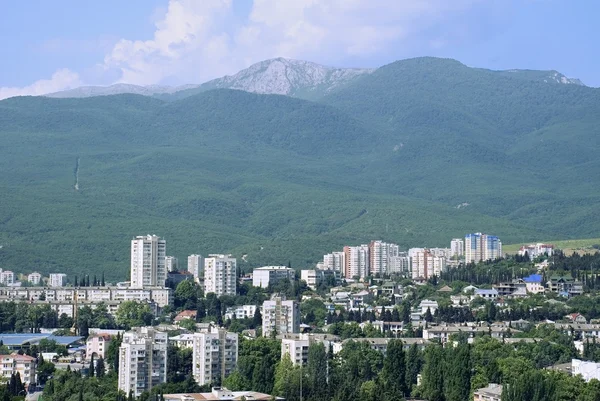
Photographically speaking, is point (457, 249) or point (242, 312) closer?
point (242, 312)

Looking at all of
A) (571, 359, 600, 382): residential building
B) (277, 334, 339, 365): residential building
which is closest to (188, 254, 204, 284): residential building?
(277, 334, 339, 365): residential building

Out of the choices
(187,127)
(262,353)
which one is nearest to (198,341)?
(262,353)

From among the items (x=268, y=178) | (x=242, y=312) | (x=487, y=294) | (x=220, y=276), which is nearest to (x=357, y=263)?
(x=220, y=276)

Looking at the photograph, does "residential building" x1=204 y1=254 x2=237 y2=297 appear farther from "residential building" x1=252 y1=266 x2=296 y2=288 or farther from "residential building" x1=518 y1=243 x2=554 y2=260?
"residential building" x1=518 y1=243 x2=554 y2=260

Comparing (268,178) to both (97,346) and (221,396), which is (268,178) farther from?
(221,396)

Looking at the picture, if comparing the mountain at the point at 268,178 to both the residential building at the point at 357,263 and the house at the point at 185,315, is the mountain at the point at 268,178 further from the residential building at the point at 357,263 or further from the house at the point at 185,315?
the house at the point at 185,315

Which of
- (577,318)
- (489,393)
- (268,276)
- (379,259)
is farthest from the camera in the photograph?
(379,259)

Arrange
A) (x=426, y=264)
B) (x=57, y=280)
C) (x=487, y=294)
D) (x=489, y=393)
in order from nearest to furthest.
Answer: (x=489, y=393), (x=487, y=294), (x=57, y=280), (x=426, y=264)
